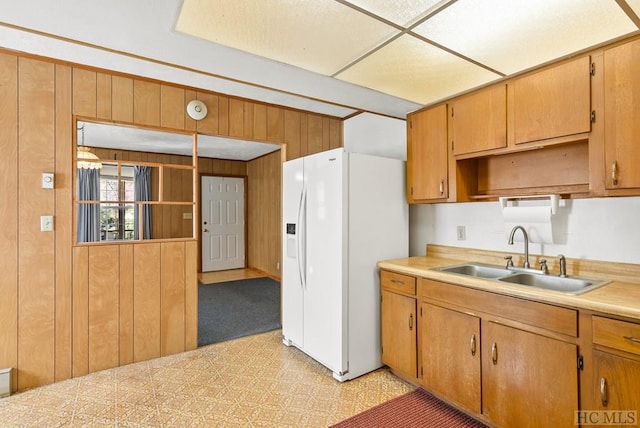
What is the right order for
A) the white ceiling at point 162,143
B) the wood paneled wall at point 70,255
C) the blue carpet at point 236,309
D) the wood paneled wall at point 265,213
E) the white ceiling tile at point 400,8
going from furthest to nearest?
1. the wood paneled wall at point 265,213
2. the white ceiling at point 162,143
3. the blue carpet at point 236,309
4. the wood paneled wall at point 70,255
5. the white ceiling tile at point 400,8

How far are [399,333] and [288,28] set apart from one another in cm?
212

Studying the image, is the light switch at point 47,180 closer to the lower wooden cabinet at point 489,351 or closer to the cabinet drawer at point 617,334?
the lower wooden cabinet at point 489,351

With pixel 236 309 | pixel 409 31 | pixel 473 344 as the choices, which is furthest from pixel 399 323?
pixel 236 309

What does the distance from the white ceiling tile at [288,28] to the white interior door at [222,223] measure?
A: 4824 millimetres

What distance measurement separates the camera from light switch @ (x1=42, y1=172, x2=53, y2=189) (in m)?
2.32

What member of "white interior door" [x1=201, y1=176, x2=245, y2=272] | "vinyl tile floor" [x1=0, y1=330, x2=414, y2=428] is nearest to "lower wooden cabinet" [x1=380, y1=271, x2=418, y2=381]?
"vinyl tile floor" [x1=0, y1=330, x2=414, y2=428]

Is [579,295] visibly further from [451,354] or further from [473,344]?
[451,354]

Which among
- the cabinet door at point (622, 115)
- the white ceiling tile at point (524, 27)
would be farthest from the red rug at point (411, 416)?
the white ceiling tile at point (524, 27)

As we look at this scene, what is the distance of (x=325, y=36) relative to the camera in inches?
69.3

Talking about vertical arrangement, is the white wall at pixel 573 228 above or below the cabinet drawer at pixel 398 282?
above

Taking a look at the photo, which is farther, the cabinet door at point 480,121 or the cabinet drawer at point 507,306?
the cabinet door at point 480,121

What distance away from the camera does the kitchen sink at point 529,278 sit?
1868 mm

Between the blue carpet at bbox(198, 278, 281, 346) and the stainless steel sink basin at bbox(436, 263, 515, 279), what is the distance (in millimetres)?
2014

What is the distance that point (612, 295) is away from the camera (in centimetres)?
153
